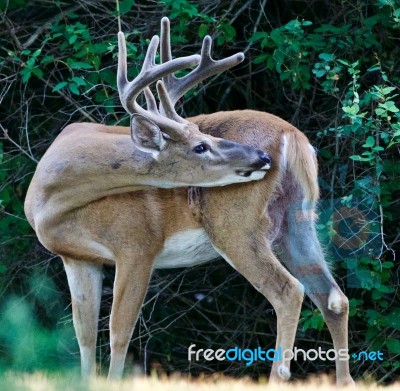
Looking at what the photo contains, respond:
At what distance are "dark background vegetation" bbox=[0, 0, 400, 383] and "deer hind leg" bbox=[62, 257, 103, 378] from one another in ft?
2.98

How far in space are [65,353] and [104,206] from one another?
1.99m

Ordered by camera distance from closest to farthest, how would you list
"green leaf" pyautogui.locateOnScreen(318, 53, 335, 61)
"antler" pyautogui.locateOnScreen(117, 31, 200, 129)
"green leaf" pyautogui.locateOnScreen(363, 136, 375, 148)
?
"antler" pyautogui.locateOnScreen(117, 31, 200, 129) < "green leaf" pyautogui.locateOnScreen(363, 136, 375, 148) < "green leaf" pyautogui.locateOnScreen(318, 53, 335, 61)

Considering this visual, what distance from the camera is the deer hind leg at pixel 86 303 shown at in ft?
21.6

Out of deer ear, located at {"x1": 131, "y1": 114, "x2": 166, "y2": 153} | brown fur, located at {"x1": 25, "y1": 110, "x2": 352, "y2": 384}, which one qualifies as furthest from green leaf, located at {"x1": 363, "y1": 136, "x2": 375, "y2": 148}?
deer ear, located at {"x1": 131, "y1": 114, "x2": 166, "y2": 153}

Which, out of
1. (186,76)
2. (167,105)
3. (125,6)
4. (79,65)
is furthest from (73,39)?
(167,105)

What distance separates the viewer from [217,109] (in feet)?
27.4

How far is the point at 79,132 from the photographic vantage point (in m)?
6.64

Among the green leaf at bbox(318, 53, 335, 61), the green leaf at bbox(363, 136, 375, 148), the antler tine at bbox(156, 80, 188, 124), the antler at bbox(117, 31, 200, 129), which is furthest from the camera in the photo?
the green leaf at bbox(318, 53, 335, 61)

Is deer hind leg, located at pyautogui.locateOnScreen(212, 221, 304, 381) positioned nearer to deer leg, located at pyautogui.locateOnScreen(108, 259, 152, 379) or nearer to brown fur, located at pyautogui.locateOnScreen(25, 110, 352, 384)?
brown fur, located at pyautogui.locateOnScreen(25, 110, 352, 384)

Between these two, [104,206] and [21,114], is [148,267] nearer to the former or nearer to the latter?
[104,206]

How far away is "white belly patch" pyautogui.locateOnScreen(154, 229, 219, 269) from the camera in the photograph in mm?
6312

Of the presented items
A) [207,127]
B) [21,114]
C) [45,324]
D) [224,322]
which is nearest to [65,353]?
[45,324]

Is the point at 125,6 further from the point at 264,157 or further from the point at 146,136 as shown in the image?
the point at 264,157

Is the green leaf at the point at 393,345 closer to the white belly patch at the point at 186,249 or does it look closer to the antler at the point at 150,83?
the white belly patch at the point at 186,249
